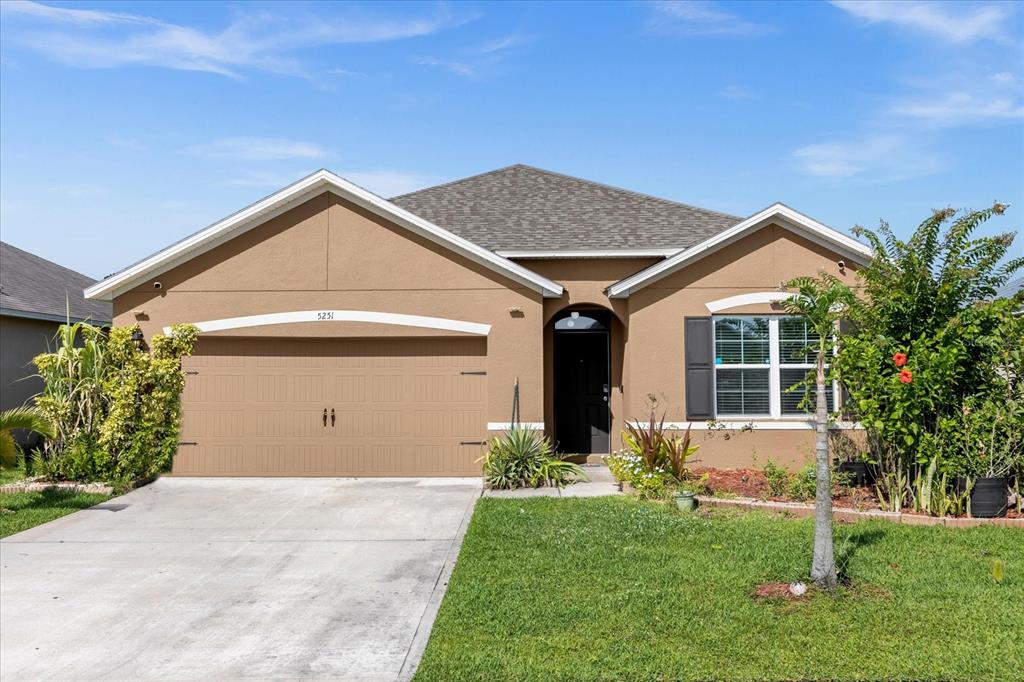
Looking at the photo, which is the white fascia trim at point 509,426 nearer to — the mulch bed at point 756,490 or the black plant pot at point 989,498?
the mulch bed at point 756,490

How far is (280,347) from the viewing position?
13.3m

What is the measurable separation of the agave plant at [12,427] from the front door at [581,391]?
830 centimetres

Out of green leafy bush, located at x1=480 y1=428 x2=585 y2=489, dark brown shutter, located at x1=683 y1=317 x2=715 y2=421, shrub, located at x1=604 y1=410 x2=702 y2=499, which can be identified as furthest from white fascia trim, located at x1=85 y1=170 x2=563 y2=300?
shrub, located at x1=604 y1=410 x2=702 y2=499

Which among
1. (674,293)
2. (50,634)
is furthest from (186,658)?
(674,293)

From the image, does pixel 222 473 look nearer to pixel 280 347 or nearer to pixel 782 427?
pixel 280 347

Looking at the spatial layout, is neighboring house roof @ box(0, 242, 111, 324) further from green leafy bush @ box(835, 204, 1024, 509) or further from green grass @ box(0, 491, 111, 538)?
green leafy bush @ box(835, 204, 1024, 509)

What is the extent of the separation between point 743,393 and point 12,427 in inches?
410

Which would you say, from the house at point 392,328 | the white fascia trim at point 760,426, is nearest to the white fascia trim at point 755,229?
the house at point 392,328

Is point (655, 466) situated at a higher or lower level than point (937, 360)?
lower

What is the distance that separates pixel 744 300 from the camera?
42.4ft

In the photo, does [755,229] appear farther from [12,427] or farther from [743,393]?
[12,427]

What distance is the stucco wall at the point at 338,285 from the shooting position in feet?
42.8

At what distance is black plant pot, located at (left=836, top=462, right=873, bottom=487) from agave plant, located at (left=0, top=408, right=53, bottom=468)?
1074 cm

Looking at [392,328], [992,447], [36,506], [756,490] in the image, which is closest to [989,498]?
[992,447]
